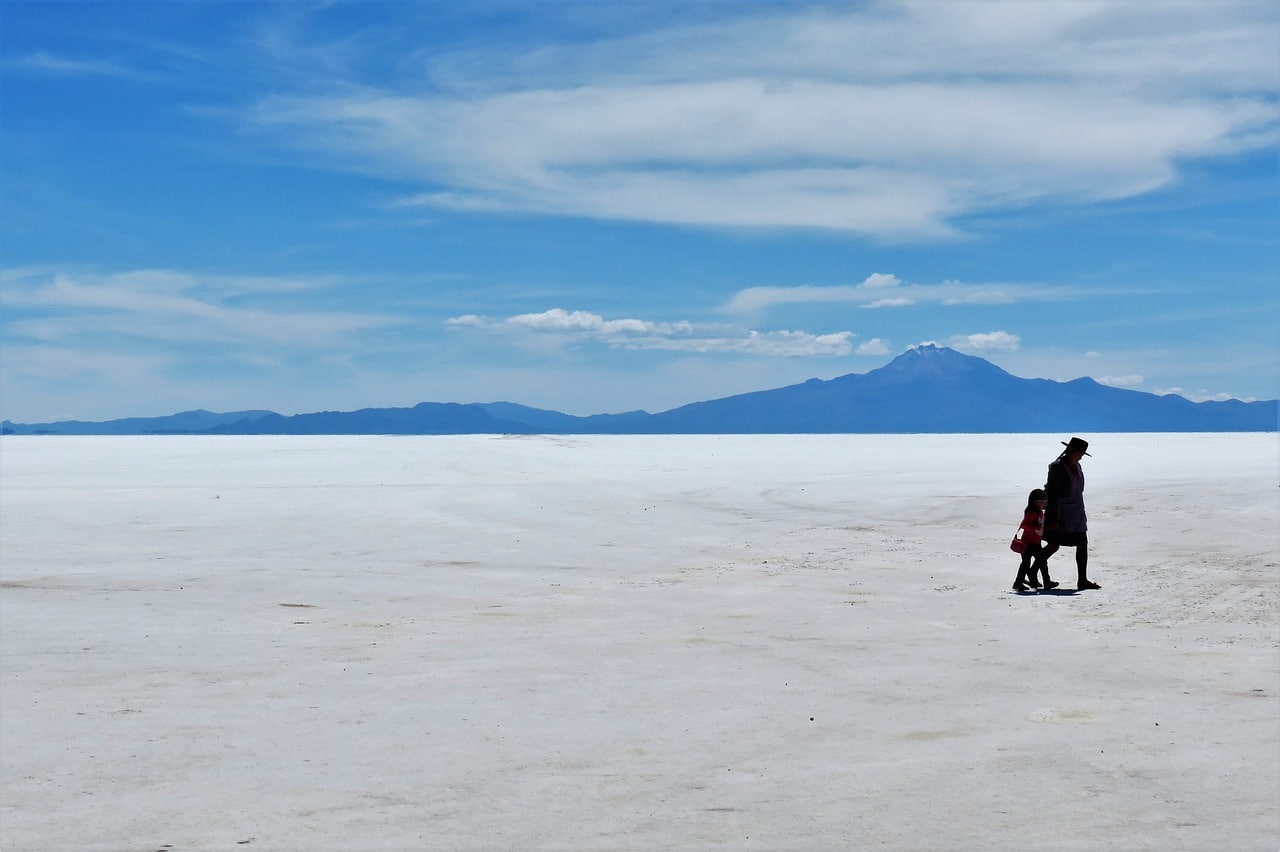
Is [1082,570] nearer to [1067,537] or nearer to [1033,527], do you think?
[1067,537]

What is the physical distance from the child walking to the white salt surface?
479 mm

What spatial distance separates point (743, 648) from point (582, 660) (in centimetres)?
161

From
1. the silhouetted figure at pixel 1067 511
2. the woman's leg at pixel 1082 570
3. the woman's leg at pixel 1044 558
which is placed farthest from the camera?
the silhouetted figure at pixel 1067 511

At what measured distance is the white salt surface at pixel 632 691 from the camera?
20.6 ft

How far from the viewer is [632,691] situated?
921 centimetres

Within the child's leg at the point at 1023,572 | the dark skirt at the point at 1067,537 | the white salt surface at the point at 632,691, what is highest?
the dark skirt at the point at 1067,537

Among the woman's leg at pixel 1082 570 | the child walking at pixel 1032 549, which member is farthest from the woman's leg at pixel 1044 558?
the woman's leg at pixel 1082 570

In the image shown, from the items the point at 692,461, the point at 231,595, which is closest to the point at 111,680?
the point at 231,595

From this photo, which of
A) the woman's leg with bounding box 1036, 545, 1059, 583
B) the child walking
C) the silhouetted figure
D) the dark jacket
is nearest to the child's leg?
the child walking

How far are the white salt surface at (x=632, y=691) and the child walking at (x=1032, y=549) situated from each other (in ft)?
1.57

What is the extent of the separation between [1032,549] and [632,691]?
7.80m

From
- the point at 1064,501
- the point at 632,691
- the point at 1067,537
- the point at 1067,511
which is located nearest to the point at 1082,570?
the point at 1067,537

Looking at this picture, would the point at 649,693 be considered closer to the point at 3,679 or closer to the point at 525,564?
the point at 3,679

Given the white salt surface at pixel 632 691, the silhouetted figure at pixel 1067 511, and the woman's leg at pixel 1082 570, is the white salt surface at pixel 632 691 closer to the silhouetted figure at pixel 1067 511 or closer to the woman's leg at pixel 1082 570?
the woman's leg at pixel 1082 570
